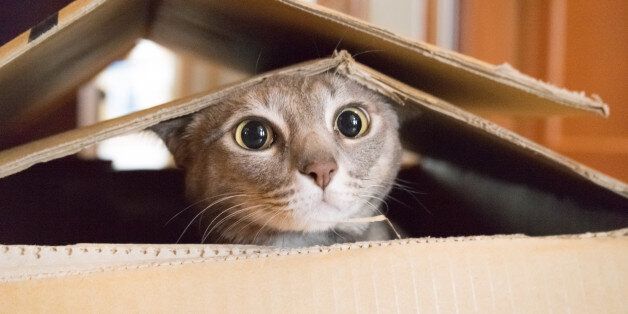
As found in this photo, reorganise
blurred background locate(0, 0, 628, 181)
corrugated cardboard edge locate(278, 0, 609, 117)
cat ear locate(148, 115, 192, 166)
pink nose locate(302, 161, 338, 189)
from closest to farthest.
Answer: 1. corrugated cardboard edge locate(278, 0, 609, 117)
2. pink nose locate(302, 161, 338, 189)
3. cat ear locate(148, 115, 192, 166)
4. blurred background locate(0, 0, 628, 181)

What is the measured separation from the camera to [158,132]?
1.29m

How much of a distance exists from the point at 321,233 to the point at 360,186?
0.17m

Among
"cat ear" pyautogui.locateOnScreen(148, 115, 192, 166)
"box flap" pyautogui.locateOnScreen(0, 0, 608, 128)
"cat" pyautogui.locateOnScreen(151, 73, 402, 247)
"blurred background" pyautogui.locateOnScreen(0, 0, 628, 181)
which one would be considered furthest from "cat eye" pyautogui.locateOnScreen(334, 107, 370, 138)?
"blurred background" pyautogui.locateOnScreen(0, 0, 628, 181)

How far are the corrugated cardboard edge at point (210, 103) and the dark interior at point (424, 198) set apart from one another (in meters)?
0.08

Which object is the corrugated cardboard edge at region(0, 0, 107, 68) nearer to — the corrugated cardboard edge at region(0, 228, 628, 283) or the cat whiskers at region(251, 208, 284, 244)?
the corrugated cardboard edge at region(0, 228, 628, 283)

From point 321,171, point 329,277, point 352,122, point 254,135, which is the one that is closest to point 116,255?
point 329,277

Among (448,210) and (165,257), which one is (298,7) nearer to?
(165,257)

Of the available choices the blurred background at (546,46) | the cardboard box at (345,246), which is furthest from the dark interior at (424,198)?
the blurred background at (546,46)

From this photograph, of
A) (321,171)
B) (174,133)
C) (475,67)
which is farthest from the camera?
(174,133)

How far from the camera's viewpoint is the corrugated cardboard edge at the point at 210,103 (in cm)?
71

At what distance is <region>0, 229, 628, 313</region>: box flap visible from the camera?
24.2 inches

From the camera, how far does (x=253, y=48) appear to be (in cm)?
127

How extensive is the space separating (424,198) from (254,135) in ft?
1.97

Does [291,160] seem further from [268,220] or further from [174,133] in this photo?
[174,133]
